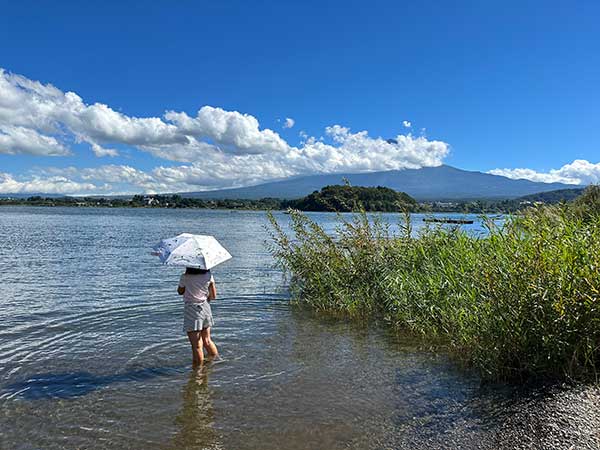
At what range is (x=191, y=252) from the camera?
320 inches

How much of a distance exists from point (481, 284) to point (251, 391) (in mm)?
4182

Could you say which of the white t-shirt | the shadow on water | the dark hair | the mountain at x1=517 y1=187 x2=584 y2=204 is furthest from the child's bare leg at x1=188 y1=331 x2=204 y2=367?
the mountain at x1=517 y1=187 x2=584 y2=204

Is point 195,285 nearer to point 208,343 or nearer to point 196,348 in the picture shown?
point 196,348

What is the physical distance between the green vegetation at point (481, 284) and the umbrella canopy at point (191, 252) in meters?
4.51

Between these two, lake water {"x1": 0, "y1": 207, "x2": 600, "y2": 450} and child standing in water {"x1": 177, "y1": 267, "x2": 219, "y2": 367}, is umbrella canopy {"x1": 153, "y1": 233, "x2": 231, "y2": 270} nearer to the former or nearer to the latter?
child standing in water {"x1": 177, "y1": 267, "x2": 219, "y2": 367}

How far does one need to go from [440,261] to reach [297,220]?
15.9 ft

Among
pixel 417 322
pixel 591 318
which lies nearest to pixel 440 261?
pixel 417 322

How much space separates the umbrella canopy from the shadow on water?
2.31 metres

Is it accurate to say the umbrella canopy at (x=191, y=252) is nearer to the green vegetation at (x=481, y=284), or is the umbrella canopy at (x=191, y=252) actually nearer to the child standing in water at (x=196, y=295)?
the child standing in water at (x=196, y=295)

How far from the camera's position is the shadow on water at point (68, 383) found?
25.5ft

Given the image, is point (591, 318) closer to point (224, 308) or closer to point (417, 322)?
point (417, 322)

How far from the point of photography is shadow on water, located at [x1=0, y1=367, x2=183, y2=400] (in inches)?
306

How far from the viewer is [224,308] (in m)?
14.7

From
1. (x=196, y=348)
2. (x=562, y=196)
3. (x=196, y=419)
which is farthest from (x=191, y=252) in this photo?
(x=562, y=196)
